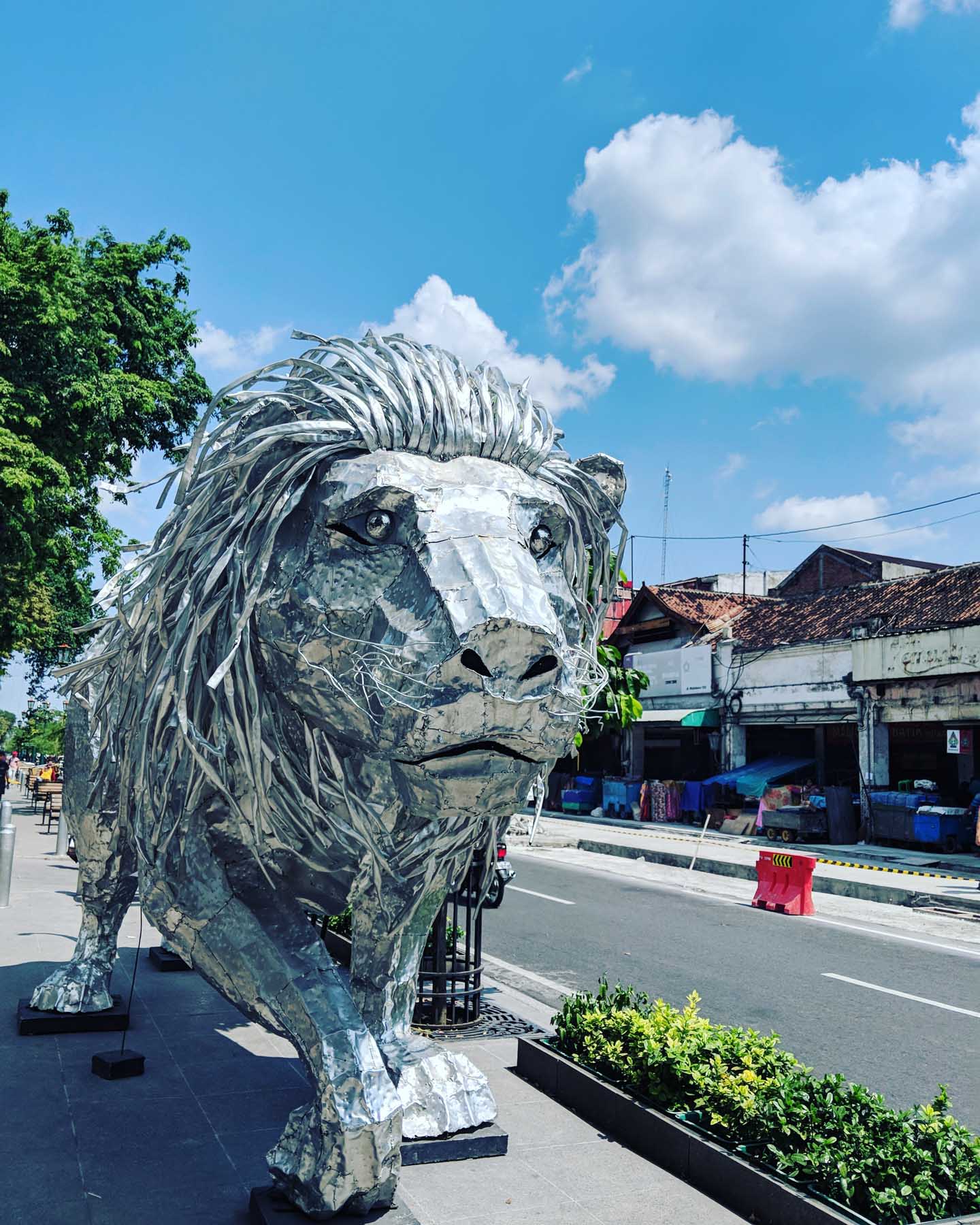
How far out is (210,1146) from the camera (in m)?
3.63

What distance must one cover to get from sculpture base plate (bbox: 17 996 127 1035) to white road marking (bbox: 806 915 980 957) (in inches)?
302

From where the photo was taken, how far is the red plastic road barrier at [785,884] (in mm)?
11195

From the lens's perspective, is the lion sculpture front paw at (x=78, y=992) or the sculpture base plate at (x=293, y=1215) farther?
the lion sculpture front paw at (x=78, y=992)

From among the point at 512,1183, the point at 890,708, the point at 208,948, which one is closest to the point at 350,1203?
the point at 208,948

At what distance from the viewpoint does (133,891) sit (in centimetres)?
488

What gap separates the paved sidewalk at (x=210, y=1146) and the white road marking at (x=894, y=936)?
6041mm

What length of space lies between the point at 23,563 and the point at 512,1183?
41.3 ft

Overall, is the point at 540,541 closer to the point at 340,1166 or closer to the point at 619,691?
the point at 340,1166

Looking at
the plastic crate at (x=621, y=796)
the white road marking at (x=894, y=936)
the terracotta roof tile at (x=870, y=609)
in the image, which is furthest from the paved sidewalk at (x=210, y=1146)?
the plastic crate at (x=621, y=796)

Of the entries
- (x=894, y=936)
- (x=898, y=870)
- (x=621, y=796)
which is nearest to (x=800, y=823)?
(x=898, y=870)

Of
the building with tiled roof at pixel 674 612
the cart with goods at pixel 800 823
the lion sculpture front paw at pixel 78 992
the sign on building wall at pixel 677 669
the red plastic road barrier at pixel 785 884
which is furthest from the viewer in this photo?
the building with tiled roof at pixel 674 612

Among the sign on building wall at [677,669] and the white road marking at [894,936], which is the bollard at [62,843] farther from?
the sign on building wall at [677,669]

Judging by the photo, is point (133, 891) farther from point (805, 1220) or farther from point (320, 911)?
point (805, 1220)

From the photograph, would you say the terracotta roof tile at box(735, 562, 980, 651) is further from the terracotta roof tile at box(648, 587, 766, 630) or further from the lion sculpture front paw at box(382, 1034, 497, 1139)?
the lion sculpture front paw at box(382, 1034, 497, 1139)
